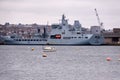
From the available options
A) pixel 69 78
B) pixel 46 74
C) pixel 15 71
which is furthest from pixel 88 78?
pixel 15 71

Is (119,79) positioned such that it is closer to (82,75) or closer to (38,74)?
(82,75)

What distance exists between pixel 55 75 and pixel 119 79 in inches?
290

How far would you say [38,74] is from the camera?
60.9 meters

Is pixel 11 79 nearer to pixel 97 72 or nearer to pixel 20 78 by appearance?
pixel 20 78

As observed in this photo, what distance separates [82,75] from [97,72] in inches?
173

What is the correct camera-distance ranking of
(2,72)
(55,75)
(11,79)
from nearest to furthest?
1. (11,79)
2. (55,75)
3. (2,72)

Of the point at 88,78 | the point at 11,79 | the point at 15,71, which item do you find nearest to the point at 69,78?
the point at 88,78

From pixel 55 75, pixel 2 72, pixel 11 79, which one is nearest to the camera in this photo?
pixel 11 79

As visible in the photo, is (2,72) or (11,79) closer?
(11,79)

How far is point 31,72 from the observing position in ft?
208

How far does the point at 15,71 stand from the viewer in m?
64.8

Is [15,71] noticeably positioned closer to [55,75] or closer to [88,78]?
[55,75]

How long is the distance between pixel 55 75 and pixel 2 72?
23.9 ft

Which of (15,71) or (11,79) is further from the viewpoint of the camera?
(15,71)
